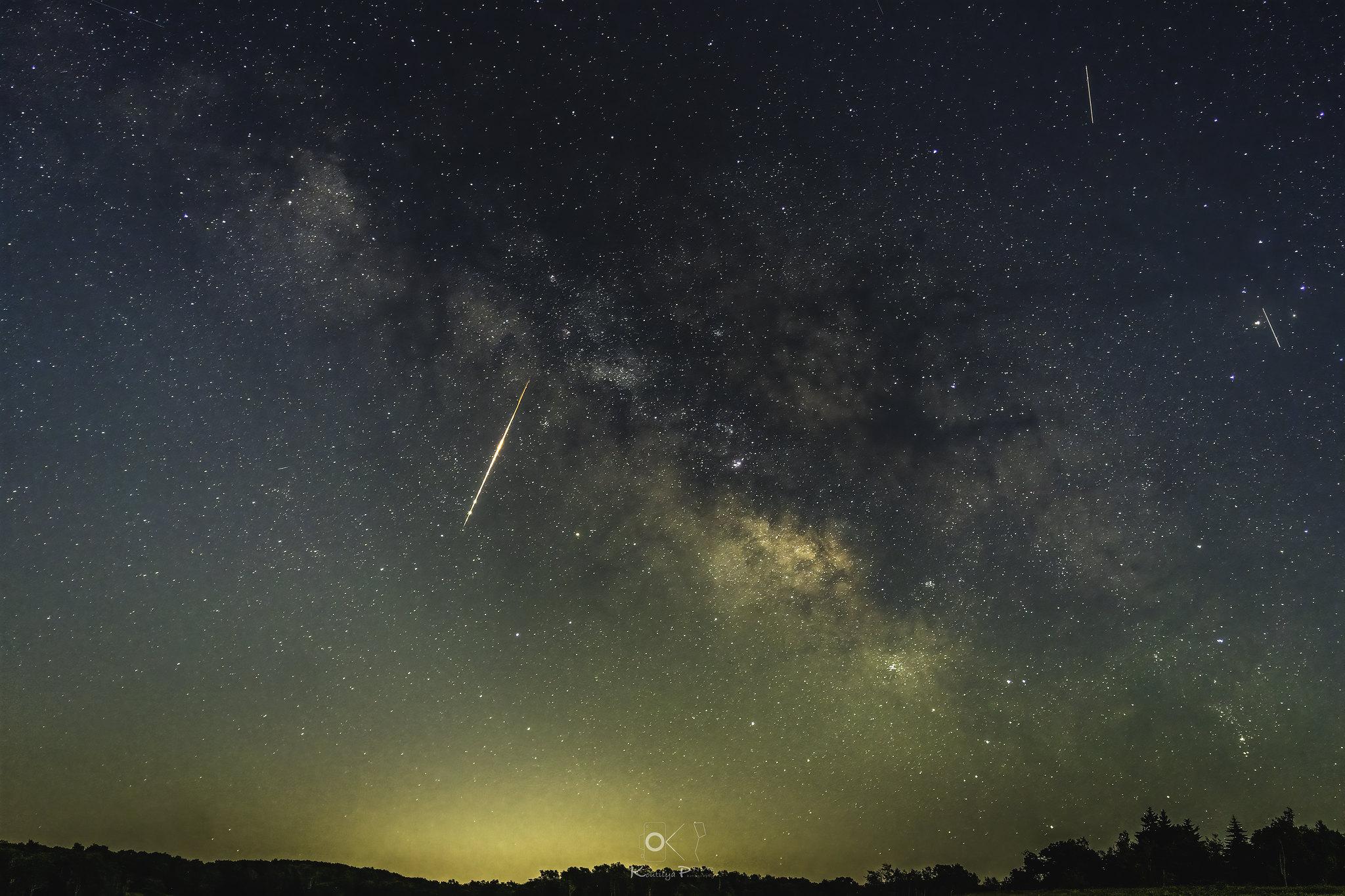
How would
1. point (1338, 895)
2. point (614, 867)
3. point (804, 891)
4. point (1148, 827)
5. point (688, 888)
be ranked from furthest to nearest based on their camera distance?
1. point (614, 867)
2. point (804, 891)
3. point (688, 888)
4. point (1148, 827)
5. point (1338, 895)

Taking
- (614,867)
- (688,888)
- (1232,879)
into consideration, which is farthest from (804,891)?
(1232,879)

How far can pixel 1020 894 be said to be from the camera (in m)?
65.9

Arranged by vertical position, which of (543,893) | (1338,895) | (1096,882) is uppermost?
(1338,895)

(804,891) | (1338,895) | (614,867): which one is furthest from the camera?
(614,867)

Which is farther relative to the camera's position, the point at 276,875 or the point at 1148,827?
the point at 276,875

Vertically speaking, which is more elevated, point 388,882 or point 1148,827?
point 1148,827

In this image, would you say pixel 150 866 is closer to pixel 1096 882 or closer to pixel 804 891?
pixel 804 891

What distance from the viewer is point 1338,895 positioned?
42.9m

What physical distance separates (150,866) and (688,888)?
59.1m

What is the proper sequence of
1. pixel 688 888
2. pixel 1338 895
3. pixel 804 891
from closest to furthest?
pixel 1338 895
pixel 688 888
pixel 804 891

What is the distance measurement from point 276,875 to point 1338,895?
10106cm

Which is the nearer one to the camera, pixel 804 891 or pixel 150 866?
pixel 150 866

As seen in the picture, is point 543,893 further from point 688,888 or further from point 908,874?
point 908,874

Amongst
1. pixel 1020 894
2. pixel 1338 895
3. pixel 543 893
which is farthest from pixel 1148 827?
pixel 543 893
